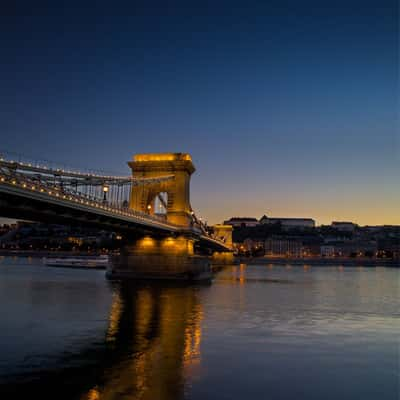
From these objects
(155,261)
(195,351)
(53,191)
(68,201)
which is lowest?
(195,351)

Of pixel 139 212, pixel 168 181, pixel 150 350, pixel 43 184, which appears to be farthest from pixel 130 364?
pixel 168 181

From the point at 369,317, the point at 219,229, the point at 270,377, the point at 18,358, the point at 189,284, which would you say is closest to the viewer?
the point at 270,377

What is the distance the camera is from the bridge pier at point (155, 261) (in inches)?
1954

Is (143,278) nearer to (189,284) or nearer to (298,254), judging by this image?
(189,284)

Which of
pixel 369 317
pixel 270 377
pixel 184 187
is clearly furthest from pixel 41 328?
pixel 184 187

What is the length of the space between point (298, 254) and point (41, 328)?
182 m

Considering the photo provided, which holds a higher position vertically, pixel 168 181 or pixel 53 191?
pixel 168 181

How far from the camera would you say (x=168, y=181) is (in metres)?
56.6

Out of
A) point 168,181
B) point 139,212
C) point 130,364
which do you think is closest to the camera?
point 130,364

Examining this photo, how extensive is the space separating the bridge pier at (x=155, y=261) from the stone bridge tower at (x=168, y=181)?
209 inches

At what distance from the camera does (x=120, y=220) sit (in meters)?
38.2

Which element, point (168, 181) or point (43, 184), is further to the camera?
point (168, 181)

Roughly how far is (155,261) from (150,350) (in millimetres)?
34576

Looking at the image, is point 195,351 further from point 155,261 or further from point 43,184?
point 155,261
